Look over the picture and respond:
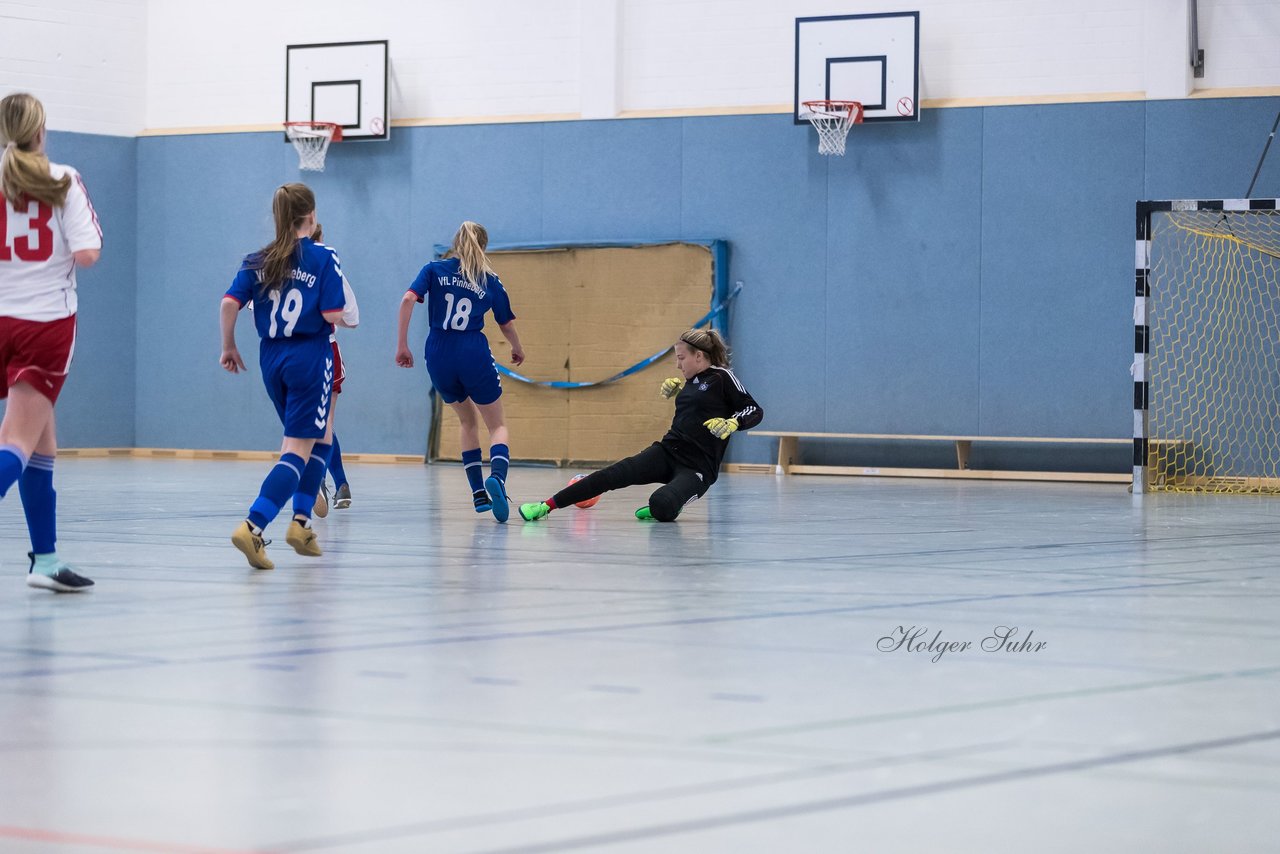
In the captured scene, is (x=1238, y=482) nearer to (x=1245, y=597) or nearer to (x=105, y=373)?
(x=1245, y=597)

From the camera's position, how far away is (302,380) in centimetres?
726

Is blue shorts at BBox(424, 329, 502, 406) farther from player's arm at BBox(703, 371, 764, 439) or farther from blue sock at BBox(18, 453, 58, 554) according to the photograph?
blue sock at BBox(18, 453, 58, 554)

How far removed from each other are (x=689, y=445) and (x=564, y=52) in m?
10.8

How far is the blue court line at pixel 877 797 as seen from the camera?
2590 millimetres

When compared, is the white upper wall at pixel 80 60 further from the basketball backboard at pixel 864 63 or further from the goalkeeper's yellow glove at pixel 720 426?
the goalkeeper's yellow glove at pixel 720 426

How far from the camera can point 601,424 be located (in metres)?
19.3

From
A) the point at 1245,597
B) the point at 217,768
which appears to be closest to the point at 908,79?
the point at 1245,597

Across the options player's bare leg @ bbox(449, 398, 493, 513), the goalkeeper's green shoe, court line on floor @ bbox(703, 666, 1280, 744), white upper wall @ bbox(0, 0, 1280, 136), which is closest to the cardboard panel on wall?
white upper wall @ bbox(0, 0, 1280, 136)

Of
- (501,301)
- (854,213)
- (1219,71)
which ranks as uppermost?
(1219,71)

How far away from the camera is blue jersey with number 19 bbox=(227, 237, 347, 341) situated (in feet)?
23.9

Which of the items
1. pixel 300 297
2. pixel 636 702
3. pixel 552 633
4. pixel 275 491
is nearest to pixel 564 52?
pixel 300 297

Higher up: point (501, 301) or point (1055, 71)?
point (1055, 71)

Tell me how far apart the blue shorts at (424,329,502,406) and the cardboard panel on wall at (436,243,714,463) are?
28.0 ft

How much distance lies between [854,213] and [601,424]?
12.4 ft
